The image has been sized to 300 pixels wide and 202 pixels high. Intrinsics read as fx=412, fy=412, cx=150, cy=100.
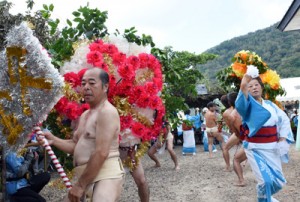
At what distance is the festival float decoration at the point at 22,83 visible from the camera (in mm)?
3171

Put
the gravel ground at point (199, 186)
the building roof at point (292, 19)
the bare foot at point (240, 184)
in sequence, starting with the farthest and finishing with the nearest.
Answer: the bare foot at point (240, 184), the building roof at point (292, 19), the gravel ground at point (199, 186)

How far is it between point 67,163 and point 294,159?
27.8ft

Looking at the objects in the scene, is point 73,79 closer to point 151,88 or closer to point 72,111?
point 72,111

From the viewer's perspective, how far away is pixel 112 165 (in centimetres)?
320

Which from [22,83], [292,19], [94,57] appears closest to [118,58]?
[94,57]

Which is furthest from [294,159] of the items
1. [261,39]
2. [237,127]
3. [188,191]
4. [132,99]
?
[261,39]

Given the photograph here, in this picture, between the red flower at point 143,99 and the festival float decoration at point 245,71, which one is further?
the festival float decoration at point 245,71

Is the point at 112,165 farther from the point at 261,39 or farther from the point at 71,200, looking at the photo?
the point at 261,39

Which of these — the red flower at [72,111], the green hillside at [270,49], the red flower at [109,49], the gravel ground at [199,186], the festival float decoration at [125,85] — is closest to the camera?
the red flower at [72,111]

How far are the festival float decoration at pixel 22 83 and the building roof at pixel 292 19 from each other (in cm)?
507

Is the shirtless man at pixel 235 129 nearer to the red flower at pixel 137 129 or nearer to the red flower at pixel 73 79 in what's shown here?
the red flower at pixel 137 129

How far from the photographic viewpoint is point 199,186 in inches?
318

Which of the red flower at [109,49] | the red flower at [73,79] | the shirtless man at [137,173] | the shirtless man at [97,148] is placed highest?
the red flower at [109,49]

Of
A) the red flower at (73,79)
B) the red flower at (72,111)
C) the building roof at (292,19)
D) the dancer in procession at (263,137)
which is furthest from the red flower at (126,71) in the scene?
the building roof at (292,19)
